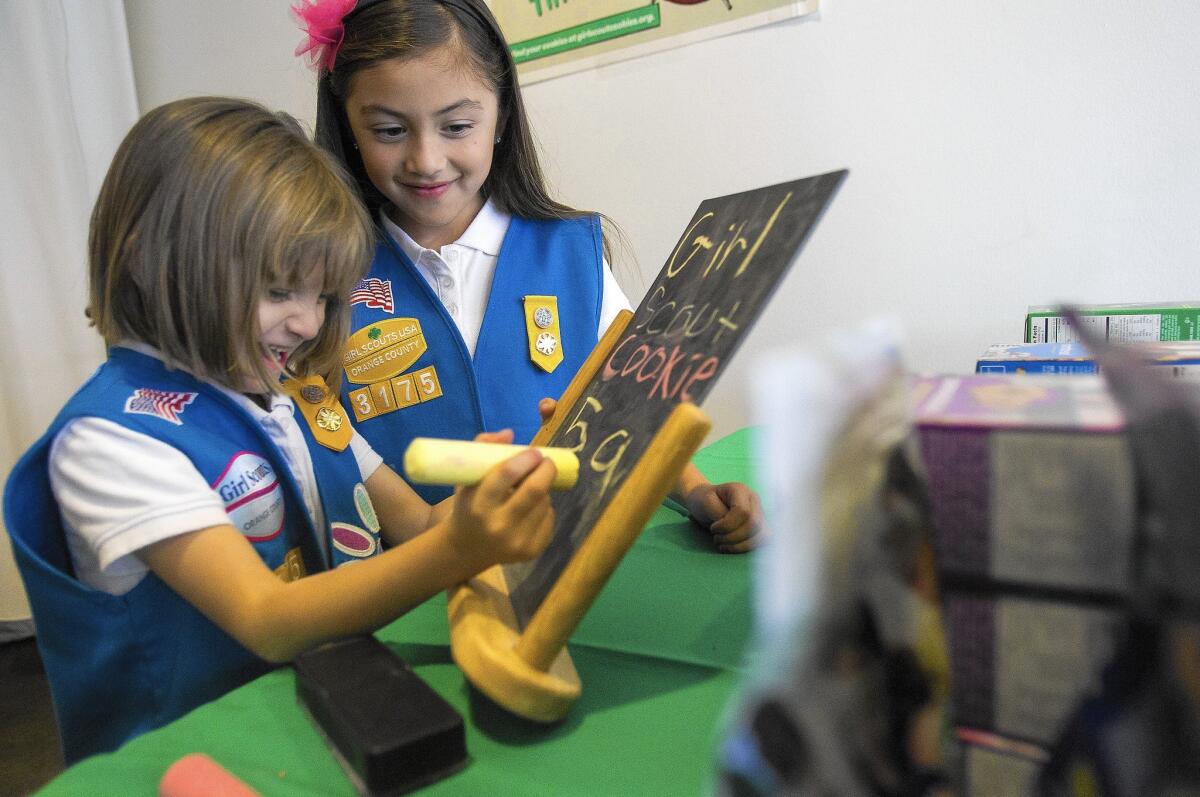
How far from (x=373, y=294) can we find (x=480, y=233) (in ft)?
0.50

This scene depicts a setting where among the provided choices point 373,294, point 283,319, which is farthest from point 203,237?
point 373,294

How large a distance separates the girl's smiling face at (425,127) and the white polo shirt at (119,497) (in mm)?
419

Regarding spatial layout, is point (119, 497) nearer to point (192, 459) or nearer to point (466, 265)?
point (192, 459)

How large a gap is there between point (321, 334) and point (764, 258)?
1.63 ft

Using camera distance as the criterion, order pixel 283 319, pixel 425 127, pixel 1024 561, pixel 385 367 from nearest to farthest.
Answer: pixel 1024 561, pixel 283 319, pixel 425 127, pixel 385 367

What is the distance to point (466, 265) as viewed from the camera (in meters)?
1.02

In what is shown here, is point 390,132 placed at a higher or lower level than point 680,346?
higher

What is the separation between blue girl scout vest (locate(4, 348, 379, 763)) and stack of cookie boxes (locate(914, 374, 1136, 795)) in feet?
1.79

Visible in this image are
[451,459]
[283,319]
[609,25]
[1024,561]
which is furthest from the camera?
[609,25]

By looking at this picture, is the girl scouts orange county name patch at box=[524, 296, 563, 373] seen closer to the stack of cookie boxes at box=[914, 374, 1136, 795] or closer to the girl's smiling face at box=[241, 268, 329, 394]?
the girl's smiling face at box=[241, 268, 329, 394]

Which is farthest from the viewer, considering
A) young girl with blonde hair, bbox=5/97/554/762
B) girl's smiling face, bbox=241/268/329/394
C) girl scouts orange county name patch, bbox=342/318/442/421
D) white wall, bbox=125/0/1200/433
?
white wall, bbox=125/0/1200/433

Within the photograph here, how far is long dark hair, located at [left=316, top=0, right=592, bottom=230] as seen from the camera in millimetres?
864

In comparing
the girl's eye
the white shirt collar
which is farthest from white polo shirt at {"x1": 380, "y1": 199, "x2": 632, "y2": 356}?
the girl's eye

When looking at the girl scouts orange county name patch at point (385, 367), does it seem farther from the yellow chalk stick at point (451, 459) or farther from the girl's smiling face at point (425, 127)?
the yellow chalk stick at point (451, 459)
